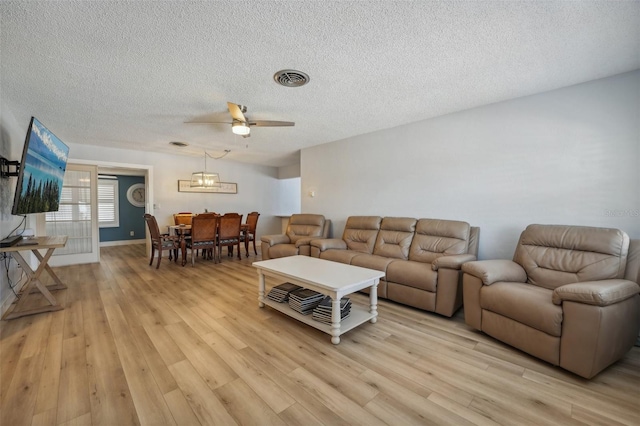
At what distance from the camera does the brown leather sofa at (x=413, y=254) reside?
261 centimetres

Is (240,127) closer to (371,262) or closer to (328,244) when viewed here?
(328,244)

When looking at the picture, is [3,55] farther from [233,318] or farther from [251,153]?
[251,153]

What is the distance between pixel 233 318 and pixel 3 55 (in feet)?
9.06

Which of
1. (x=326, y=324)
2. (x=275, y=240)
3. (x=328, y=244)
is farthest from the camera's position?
(x=275, y=240)

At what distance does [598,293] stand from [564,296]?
0.55 feet

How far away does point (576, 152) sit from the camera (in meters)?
2.54

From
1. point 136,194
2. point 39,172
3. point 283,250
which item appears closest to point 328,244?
point 283,250

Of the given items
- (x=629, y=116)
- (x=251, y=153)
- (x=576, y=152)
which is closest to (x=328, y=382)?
(x=576, y=152)

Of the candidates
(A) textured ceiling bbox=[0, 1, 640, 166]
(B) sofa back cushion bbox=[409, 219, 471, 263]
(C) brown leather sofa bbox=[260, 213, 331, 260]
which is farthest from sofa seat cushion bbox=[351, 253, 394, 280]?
(A) textured ceiling bbox=[0, 1, 640, 166]

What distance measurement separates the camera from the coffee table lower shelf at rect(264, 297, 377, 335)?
220 centimetres

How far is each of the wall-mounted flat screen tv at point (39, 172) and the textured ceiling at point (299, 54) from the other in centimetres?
45

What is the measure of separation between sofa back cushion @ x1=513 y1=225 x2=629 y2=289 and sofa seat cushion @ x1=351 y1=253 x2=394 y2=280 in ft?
4.17

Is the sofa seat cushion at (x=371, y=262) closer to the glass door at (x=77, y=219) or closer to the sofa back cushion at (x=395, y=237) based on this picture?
the sofa back cushion at (x=395, y=237)

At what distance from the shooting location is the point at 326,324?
7.32 ft
